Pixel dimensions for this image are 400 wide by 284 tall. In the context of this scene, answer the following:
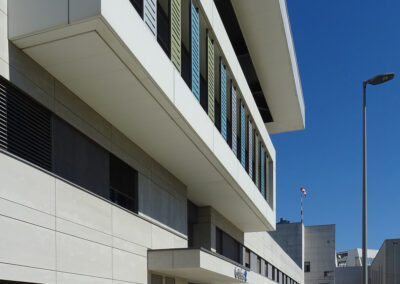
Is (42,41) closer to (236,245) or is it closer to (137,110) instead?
(137,110)

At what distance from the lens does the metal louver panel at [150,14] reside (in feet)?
32.9

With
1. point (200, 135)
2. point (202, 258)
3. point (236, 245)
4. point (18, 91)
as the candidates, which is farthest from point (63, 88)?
point (236, 245)

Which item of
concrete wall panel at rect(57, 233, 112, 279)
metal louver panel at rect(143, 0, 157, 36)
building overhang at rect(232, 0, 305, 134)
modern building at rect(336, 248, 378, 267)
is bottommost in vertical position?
modern building at rect(336, 248, 378, 267)

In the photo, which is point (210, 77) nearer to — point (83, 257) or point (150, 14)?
point (150, 14)

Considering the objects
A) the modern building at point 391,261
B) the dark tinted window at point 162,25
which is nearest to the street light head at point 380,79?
the dark tinted window at point 162,25

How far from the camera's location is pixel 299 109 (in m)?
28.6

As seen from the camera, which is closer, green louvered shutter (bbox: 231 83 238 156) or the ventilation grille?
the ventilation grille

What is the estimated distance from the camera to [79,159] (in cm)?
1039

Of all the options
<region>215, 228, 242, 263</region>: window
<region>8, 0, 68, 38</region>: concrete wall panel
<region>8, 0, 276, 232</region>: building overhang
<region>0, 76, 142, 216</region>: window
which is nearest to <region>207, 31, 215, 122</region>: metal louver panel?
<region>8, 0, 276, 232</region>: building overhang

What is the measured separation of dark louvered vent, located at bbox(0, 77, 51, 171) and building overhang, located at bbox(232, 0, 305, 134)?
1224cm

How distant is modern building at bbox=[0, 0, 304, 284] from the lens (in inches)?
318

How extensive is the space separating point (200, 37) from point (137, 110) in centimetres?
431

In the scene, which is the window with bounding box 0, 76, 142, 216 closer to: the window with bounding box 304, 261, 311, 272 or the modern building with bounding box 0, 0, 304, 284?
the modern building with bounding box 0, 0, 304, 284

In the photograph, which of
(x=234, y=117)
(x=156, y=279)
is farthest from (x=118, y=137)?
(x=234, y=117)
